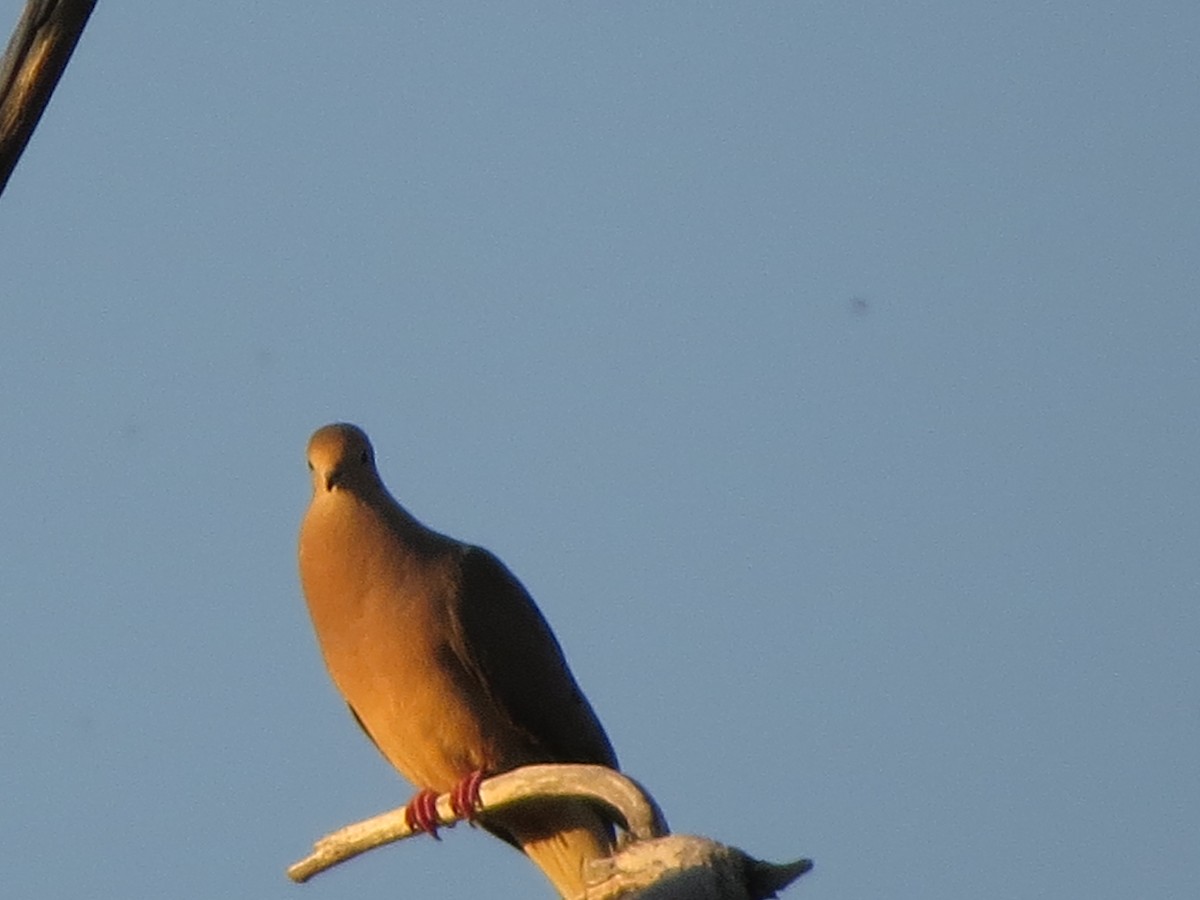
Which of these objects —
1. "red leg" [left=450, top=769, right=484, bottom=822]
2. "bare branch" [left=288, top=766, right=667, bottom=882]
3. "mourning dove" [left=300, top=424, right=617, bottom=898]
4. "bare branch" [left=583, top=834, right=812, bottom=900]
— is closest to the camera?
"bare branch" [left=583, top=834, right=812, bottom=900]

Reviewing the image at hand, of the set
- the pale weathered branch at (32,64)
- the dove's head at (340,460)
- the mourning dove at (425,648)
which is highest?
the pale weathered branch at (32,64)

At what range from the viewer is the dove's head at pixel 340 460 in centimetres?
734

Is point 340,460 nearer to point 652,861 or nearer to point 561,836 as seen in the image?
point 561,836

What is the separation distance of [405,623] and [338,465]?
0.50 meters

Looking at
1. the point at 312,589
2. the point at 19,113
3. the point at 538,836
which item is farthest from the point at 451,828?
the point at 19,113

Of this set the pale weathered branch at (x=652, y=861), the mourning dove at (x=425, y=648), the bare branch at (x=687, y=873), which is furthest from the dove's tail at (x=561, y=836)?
the bare branch at (x=687, y=873)

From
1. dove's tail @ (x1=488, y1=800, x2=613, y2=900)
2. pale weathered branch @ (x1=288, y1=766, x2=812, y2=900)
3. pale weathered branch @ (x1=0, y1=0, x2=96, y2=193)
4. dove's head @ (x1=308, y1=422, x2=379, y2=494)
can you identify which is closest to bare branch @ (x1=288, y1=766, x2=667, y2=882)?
pale weathered branch @ (x1=288, y1=766, x2=812, y2=900)

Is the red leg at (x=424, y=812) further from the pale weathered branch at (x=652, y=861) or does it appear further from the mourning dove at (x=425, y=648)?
the pale weathered branch at (x=652, y=861)

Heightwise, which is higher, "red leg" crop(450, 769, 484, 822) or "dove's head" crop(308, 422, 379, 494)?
"dove's head" crop(308, 422, 379, 494)

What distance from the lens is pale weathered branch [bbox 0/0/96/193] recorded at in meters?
5.60

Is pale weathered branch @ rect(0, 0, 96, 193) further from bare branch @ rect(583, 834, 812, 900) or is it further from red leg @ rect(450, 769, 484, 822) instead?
red leg @ rect(450, 769, 484, 822)

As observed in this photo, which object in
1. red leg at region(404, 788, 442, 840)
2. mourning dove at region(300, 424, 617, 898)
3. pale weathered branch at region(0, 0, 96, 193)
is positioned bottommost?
red leg at region(404, 788, 442, 840)

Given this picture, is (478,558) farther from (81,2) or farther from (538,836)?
(81,2)

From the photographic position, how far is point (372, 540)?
723 centimetres
